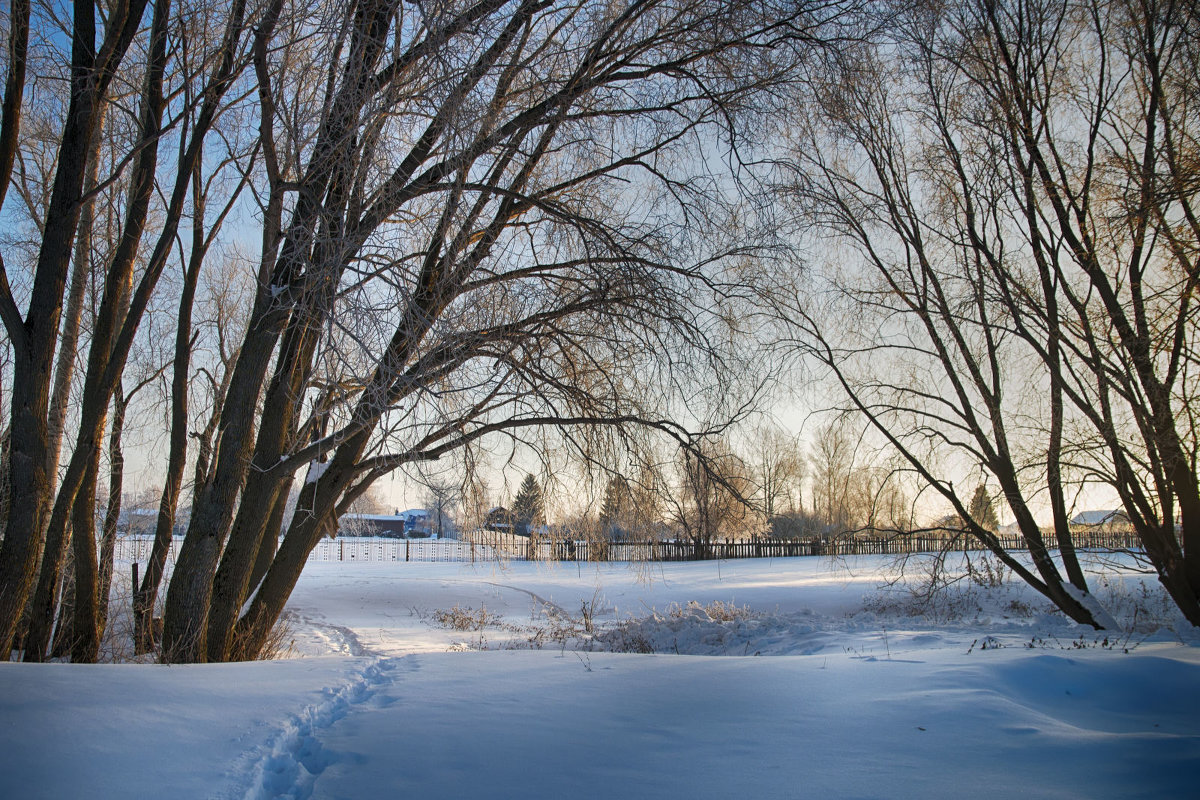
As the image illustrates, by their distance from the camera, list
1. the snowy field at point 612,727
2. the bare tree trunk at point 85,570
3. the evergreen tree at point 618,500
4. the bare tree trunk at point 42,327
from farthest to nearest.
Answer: the bare tree trunk at point 85,570 < the evergreen tree at point 618,500 < the bare tree trunk at point 42,327 < the snowy field at point 612,727

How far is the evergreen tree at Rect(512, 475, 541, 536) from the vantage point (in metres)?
7.32

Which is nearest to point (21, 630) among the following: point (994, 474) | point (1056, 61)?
point (994, 474)

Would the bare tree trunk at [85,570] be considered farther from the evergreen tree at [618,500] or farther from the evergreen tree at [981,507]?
the evergreen tree at [981,507]

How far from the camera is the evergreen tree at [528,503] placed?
732cm

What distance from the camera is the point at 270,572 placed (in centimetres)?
751

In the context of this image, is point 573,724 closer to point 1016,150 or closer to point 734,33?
point 734,33

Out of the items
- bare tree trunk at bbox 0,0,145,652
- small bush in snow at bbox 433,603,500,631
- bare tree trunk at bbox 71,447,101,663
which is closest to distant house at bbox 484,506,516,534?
bare tree trunk at bbox 0,0,145,652

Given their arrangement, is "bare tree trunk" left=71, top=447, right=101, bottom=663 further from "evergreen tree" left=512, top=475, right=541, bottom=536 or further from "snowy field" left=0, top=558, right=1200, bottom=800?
"evergreen tree" left=512, top=475, right=541, bottom=536

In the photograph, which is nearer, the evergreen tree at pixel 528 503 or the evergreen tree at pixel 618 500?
the evergreen tree at pixel 618 500

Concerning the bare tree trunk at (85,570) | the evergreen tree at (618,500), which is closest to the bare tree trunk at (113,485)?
the bare tree trunk at (85,570)

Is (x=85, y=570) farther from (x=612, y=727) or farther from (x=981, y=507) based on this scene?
(x=981, y=507)

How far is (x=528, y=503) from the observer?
7684 millimetres

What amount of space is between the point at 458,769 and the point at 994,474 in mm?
9581

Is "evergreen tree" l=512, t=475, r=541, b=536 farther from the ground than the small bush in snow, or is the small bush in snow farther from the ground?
"evergreen tree" l=512, t=475, r=541, b=536
